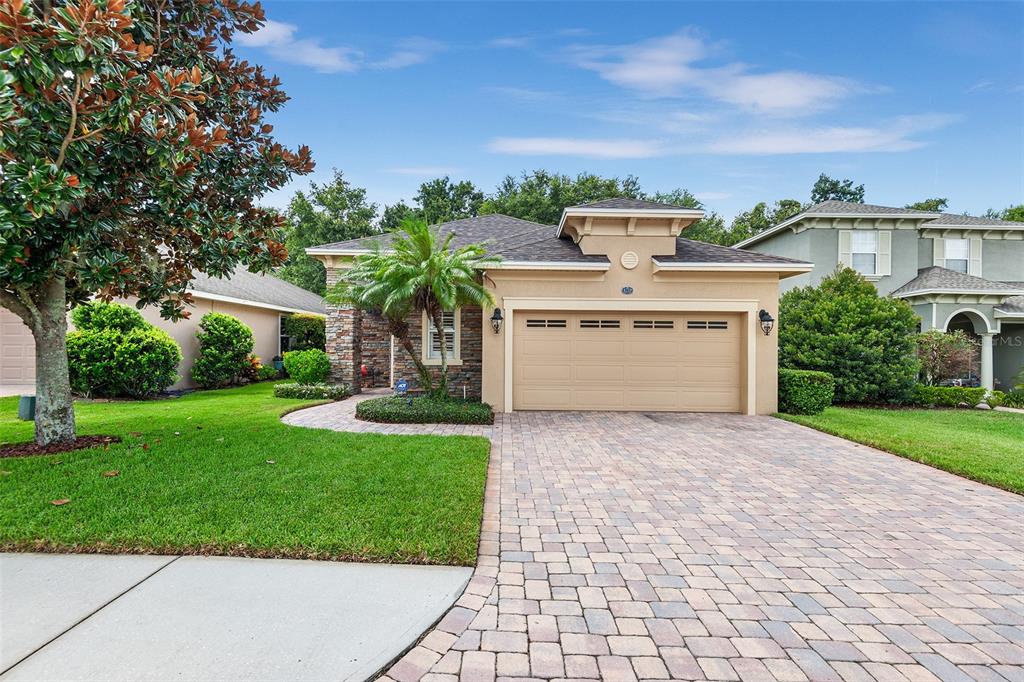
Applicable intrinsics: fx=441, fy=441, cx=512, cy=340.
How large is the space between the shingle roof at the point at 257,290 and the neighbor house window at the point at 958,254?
72.2ft

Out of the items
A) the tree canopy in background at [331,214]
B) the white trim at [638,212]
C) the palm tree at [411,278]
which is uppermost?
the tree canopy in background at [331,214]

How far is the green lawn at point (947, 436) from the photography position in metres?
5.73

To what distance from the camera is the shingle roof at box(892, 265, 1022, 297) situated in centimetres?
1428

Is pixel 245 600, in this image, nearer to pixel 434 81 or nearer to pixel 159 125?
pixel 159 125

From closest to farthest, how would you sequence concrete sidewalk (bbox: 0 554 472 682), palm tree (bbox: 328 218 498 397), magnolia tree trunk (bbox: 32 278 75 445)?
1. concrete sidewalk (bbox: 0 554 472 682)
2. magnolia tree trunk (bbox: 32 278 75 445)
3. palm tree (bbox: 328 218 498 397)

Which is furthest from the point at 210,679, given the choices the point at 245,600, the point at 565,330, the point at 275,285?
the point at 275,285

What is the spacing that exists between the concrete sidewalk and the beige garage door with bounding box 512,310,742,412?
7329 millimetres

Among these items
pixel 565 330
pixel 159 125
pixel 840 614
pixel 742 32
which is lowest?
pixel 840 614

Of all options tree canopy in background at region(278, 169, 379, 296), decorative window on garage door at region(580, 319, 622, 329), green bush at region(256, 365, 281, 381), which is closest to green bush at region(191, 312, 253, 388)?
green bush at region(256, 365, 281, 381)

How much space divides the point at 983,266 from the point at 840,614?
21340 millimetres

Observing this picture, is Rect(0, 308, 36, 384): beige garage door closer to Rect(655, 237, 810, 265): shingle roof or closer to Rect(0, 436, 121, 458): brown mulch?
Rect(0, 436, 121, 458): brown mulch

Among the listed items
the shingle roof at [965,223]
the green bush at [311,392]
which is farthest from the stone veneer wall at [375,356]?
the shingle roof at [965,223]

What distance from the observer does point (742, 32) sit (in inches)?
420

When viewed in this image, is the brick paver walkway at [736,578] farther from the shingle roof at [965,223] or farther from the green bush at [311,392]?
the shingle roof at [965,223]
